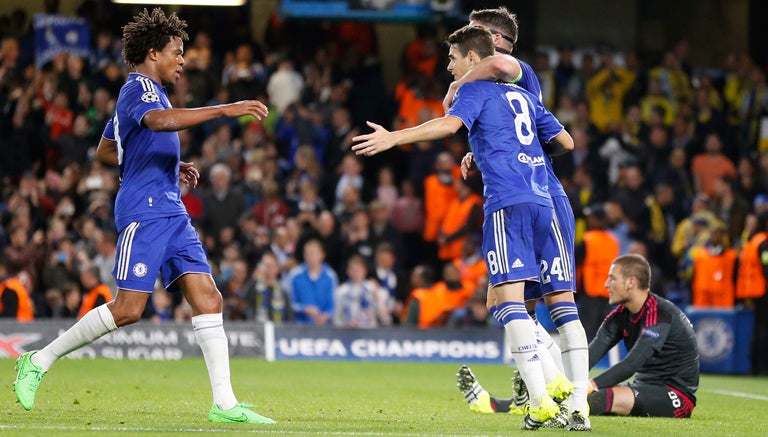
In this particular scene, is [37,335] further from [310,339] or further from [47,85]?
[47,85]

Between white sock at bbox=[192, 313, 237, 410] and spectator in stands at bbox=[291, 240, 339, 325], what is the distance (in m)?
9.29

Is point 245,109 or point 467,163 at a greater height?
point 245,109

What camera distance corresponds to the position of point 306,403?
373 inches

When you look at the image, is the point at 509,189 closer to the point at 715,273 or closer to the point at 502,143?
the point at 502,143

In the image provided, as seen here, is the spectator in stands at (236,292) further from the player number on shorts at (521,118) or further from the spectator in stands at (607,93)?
the player number on shorts at (521,118)

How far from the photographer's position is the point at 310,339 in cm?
1641

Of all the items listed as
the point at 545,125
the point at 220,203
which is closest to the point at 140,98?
the point at 545,125

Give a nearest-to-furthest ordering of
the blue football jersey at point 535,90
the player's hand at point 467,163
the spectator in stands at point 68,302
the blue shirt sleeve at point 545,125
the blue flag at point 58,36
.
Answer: the blue shirt sleeve at point 545,125 < the blue football jersey at point 535,90 < the player's hand at point 467,163 < the spectator in stands at point 68,302 < the blue flag at point 58,36

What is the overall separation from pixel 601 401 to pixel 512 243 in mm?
1996

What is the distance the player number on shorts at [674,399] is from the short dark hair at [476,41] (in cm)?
292

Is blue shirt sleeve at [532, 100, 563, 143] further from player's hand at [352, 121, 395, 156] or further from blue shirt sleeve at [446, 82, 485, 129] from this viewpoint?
player's hand at [352, 121, 395, 156]

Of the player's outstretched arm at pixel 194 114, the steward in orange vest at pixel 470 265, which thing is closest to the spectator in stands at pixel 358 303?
the steward in orange vest at pixel 470 265

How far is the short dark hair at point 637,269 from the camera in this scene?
8906 mm

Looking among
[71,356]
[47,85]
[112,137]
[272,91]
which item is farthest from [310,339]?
[112,137]
